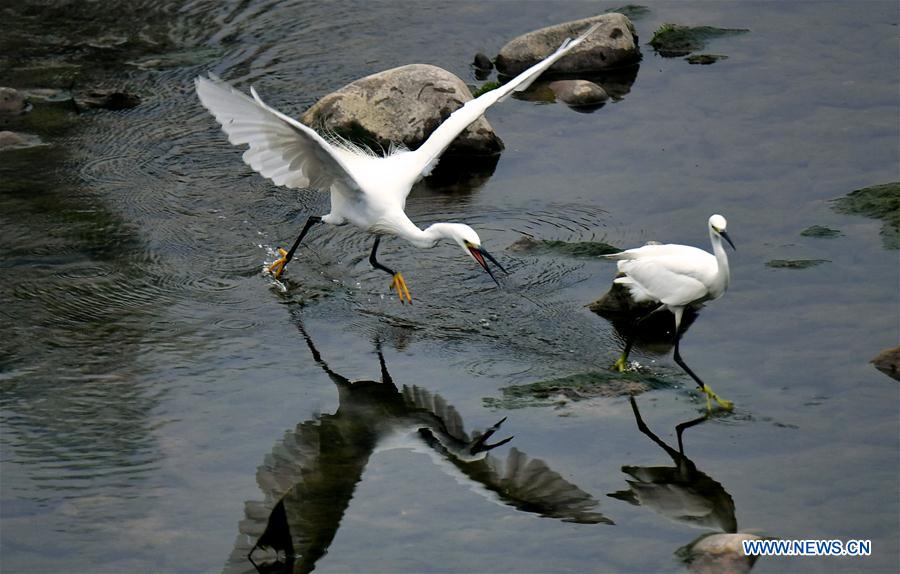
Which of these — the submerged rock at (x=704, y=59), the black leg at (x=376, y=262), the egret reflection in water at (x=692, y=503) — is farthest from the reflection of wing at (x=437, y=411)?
the submerged rock at (x=704, y=59)

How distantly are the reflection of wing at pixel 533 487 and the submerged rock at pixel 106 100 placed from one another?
780 cm

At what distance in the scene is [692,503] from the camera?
7.04 meters

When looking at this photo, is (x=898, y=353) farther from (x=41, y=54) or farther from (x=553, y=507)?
(x=41, y=54)

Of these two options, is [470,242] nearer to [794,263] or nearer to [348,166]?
[348,166]

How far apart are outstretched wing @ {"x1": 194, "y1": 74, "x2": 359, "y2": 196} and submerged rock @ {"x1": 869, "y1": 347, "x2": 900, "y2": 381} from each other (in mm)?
3932

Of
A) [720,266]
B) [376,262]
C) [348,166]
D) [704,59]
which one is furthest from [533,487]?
[704,59]

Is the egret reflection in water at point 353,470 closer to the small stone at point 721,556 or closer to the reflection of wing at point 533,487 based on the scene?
the reflection of wing at point 533,487

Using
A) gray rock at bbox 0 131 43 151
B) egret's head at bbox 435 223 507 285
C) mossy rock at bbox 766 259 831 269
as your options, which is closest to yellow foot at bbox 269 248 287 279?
egret's head at bbox 435 223 507 285

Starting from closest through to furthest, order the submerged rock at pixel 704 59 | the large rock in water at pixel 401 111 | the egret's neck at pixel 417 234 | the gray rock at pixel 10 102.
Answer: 1. the egret's neck at pixel 417 234
2. the large rock in water at pixel 401 111
3. the gray rock at pixel 10 102
4. the submerged rock at pixel 704 59

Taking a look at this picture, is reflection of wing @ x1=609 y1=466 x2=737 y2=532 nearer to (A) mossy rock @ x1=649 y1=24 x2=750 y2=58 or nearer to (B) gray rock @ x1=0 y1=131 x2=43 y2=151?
(B) gray rock @ x1=0 y1=131 x2=43 y2=151

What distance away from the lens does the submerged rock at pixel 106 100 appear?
44.5 ft

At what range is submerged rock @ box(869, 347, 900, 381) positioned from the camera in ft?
27.0

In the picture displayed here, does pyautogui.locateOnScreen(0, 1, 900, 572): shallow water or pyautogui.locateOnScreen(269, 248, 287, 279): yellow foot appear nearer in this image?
pyautogui.locateOnScreen(0, 1, 900, 572): shallow water

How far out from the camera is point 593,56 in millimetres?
14375
